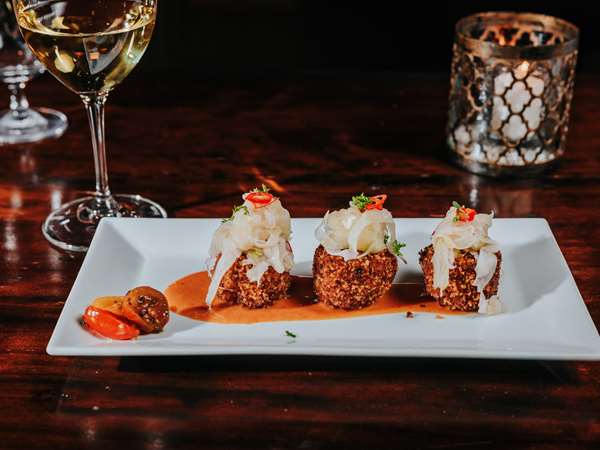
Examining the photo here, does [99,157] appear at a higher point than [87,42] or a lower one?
lower

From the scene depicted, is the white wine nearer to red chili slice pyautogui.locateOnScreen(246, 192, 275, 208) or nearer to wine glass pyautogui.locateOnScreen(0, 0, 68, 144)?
red chili slice pyautogui.locateOnScreen(246, 192, 275, 208)

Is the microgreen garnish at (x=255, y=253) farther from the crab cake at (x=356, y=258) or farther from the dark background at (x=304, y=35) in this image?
the dark background at (x=304, y=35)

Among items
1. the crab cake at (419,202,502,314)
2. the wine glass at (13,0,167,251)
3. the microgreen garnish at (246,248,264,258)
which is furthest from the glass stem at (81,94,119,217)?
the crab cake at (419,202,502,314)

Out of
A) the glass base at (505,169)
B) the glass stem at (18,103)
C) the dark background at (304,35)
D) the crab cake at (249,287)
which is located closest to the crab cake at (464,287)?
the crab cake at (249,287)

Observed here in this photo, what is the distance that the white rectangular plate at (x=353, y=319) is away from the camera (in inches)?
51.4

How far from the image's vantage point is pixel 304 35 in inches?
173

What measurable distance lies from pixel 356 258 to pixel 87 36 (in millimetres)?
671

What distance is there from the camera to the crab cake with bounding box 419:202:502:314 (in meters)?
1.49

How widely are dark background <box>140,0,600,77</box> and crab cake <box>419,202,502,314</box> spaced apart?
2.81 metres

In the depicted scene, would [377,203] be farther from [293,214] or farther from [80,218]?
[80,218]

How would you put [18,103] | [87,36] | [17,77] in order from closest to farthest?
[87,36] → [17,77] → [18,103]

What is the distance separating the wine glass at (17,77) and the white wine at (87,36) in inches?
25.6

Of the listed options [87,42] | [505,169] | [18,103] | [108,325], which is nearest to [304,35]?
[18,103]

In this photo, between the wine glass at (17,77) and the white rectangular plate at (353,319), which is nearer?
the white rectangular plate at (353,319)
